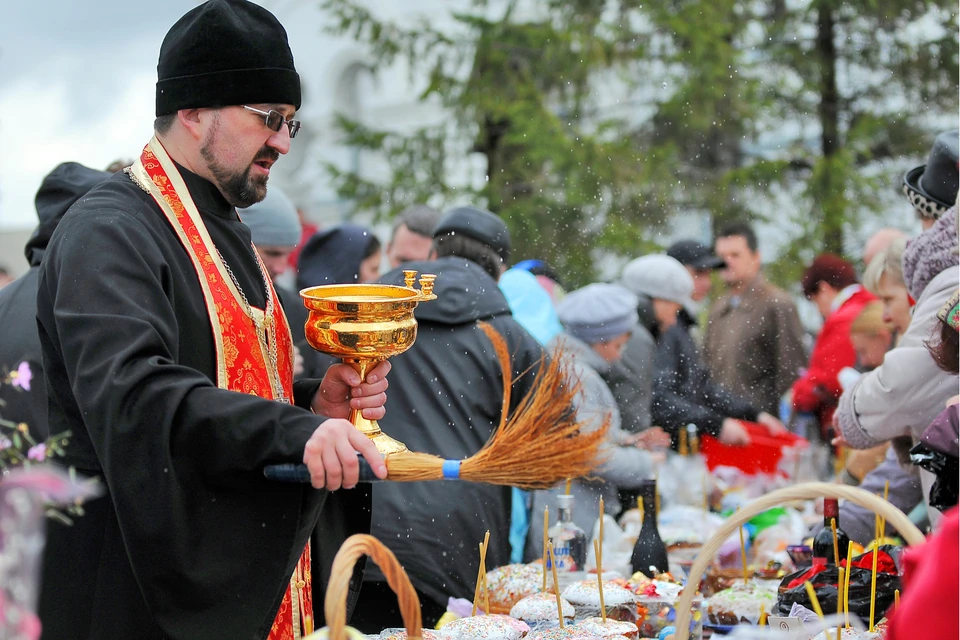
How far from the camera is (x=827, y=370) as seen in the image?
6594 mm

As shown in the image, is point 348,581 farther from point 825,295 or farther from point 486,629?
point 825,295

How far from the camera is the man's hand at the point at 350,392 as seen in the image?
2.56 m

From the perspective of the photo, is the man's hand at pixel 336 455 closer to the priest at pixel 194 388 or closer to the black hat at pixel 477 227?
the priest at pixel 194 388

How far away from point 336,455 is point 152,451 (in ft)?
1.16

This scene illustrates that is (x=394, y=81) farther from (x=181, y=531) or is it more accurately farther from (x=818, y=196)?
(x=181, y=531)

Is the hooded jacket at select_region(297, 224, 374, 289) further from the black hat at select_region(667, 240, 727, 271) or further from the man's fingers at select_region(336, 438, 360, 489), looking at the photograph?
the man's fingers at select_region(336, 438, 360, 489)

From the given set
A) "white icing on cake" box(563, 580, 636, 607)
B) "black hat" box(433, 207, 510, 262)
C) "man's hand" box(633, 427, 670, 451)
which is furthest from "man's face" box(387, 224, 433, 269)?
"white icing on cake" box(563, 580, 636, 607)

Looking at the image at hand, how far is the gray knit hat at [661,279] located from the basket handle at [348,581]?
539 centimetres

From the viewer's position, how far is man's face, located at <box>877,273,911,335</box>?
407 cm

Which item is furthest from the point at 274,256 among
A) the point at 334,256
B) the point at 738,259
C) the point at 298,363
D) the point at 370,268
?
the point at 738,259

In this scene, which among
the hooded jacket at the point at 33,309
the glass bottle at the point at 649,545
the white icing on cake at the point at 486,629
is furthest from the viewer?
the glass bottle at the point at 649,545

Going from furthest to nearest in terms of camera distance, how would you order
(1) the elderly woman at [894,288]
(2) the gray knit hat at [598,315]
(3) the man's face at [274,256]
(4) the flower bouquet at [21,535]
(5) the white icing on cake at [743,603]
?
1. (2) the gray knit hat at [598,315]
2. (3) the man's face at [274,256]
3. (1) the elderly woman at [894,288]
4. (5) the white icing on cake at [743,603]
5. (4) the flower bouquet at [21,535]

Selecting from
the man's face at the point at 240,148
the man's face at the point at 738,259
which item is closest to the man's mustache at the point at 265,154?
the man's face at the point at 240,148

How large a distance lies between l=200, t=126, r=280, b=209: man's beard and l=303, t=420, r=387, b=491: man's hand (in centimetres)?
75
